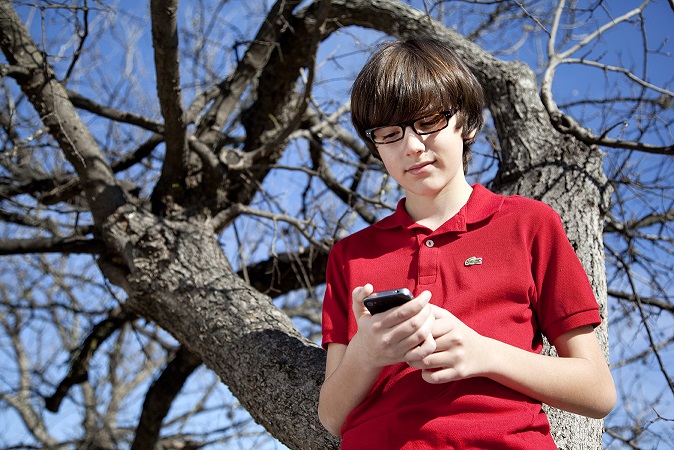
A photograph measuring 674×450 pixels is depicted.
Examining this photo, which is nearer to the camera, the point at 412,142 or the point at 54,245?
the point at 412,142

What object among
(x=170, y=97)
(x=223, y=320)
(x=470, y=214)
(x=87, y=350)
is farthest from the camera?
(x=87, y=350)

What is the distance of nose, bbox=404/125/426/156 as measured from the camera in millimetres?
1405

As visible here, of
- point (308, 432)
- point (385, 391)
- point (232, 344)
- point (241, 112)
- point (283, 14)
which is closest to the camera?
point (385, 391)

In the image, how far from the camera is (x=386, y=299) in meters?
1.15

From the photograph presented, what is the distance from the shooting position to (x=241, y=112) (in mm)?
4555

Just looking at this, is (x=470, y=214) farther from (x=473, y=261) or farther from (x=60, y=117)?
(x=60, y=117)

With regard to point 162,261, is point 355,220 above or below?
above

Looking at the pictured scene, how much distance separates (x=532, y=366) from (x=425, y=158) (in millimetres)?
473

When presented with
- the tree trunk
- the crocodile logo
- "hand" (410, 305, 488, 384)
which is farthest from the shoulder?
the tree trunk

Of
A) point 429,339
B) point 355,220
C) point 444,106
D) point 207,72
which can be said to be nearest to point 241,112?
point 207,72

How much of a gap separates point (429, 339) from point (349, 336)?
349mm

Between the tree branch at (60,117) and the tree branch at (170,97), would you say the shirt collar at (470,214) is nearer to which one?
the tree branch at (170,97)

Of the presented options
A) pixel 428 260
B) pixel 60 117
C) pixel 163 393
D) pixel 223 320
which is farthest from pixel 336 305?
pixel 163 393

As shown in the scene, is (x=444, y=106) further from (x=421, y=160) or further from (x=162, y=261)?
(x=162, y=261)
